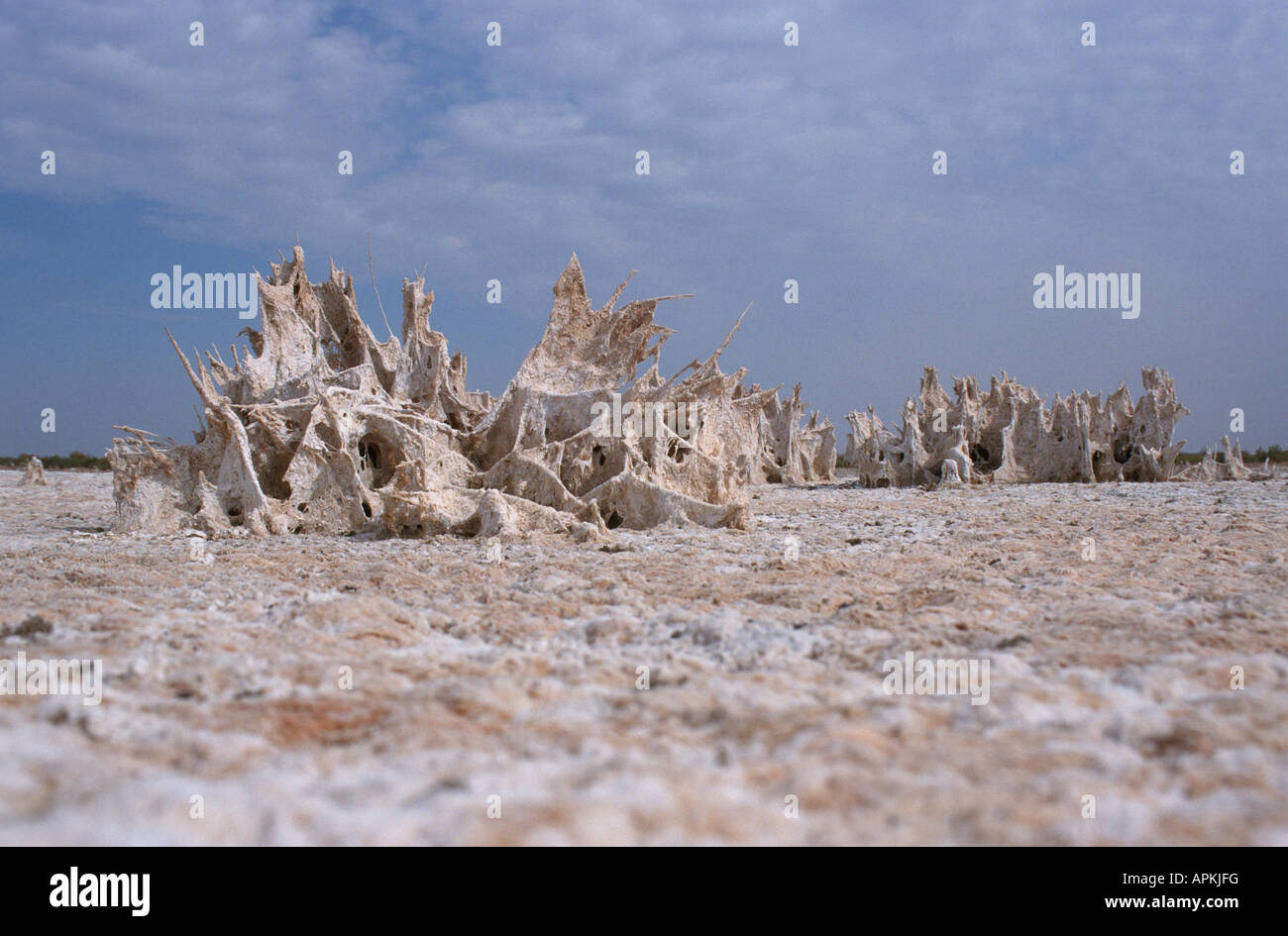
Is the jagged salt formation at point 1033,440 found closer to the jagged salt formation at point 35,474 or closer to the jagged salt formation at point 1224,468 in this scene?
the jagged salt formation at point 1224,468

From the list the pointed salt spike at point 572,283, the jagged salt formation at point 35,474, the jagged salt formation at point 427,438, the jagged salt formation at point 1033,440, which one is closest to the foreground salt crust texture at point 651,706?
the jagged salt formation at point 427,438

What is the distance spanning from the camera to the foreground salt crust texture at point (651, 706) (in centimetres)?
157

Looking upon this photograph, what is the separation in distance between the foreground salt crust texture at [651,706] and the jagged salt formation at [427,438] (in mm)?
2264

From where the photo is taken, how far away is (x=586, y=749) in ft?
6.16

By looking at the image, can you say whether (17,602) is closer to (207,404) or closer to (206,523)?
(206,523)

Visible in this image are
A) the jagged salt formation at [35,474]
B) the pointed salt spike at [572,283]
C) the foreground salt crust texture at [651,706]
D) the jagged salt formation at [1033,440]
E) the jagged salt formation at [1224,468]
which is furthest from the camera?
the jagged salt formation at [35,474]

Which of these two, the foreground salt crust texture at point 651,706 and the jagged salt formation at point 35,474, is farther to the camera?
the jagged salt formation at point 35,474

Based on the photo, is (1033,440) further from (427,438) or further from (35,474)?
(35,474)

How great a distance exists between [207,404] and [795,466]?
12495 mm

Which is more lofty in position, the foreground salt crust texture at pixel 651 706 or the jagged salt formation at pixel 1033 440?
the jagged salt formation at pixel 1033 440

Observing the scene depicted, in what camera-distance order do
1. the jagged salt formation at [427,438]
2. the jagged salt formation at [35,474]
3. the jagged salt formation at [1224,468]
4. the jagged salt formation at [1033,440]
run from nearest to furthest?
1. the jagged salt formation at [427,438]
2. the jagged salt formation at [1033,440]
3. the jagged salt formation at [1224,468]
4. the jagged salt formation at [35,474]

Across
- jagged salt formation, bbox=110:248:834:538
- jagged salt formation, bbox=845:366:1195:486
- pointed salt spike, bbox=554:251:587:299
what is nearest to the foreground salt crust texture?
jagged salt formation, bbox=110:248:834:538

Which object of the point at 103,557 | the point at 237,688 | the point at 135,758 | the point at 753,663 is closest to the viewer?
the point at 135,758
